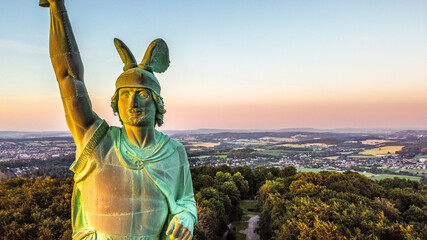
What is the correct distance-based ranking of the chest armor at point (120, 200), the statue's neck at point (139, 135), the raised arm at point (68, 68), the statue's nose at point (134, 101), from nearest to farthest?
the raised arm at point (68, 68), the chest armor at point (120, 200), the statue's nose at point (134, 101), the statue's neck at point (139, 135)

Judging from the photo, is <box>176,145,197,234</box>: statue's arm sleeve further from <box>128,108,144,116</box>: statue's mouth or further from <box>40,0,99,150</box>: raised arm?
<box>40,0,99,150</box>: raised arm

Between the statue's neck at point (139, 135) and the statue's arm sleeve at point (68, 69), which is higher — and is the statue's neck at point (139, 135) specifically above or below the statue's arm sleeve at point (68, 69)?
below

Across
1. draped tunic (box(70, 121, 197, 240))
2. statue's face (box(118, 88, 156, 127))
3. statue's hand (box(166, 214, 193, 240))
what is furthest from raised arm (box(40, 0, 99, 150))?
statue's hand (box(166, 214, 193, 240))

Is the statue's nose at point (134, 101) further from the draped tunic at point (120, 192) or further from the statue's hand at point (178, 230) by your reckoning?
the statue's hand at point (178, 230)

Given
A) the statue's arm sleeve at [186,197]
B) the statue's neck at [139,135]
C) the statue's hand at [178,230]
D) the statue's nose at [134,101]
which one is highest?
the statue's nose at [134,101]

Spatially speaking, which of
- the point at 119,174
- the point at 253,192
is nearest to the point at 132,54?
the point at 119,174

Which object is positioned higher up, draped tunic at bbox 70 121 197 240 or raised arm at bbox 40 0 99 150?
raised arm at bbox 40 0 99 150

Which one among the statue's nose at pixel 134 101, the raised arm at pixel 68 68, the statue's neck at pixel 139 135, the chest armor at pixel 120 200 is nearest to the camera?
the raised arm at pixel 68 68

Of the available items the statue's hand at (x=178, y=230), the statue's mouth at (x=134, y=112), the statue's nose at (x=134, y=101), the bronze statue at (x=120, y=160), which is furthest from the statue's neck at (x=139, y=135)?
the statue's hand at (x=178, y=230)
